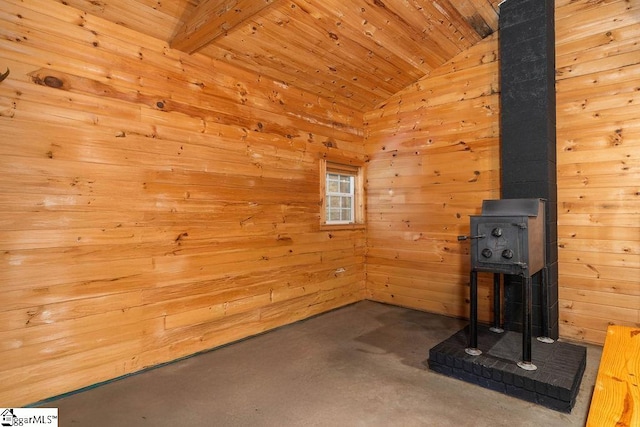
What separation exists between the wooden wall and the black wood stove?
0.73 m

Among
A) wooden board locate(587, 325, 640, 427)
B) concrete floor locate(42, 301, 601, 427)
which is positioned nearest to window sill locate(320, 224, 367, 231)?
concrete floor locate(42, 301, 601, 427)

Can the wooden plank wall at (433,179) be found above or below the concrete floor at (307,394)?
above

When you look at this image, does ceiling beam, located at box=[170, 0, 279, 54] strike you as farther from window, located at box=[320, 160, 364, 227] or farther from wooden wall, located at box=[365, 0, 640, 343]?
wooden wall, located at box=[365, 0, 640, 343]

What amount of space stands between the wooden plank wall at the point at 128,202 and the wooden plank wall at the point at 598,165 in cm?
268

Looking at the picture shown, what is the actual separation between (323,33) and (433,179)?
6.81 feet

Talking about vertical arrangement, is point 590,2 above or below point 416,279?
above

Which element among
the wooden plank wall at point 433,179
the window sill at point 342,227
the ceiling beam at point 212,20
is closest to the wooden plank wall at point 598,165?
the wooden plank wall at point 433,179

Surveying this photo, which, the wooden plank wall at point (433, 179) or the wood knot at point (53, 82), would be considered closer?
the wood knot at point (53, 82)

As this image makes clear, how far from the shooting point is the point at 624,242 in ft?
9.61

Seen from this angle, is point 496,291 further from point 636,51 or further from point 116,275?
point 116,275

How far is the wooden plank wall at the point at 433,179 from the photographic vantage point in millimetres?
3678

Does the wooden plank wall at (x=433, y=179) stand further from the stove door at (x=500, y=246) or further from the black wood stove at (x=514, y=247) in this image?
the stove door at (x=500, y=246)

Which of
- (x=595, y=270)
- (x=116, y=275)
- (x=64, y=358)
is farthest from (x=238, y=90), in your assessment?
(x=595, y=270)

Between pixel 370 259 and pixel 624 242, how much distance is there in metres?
2.64
